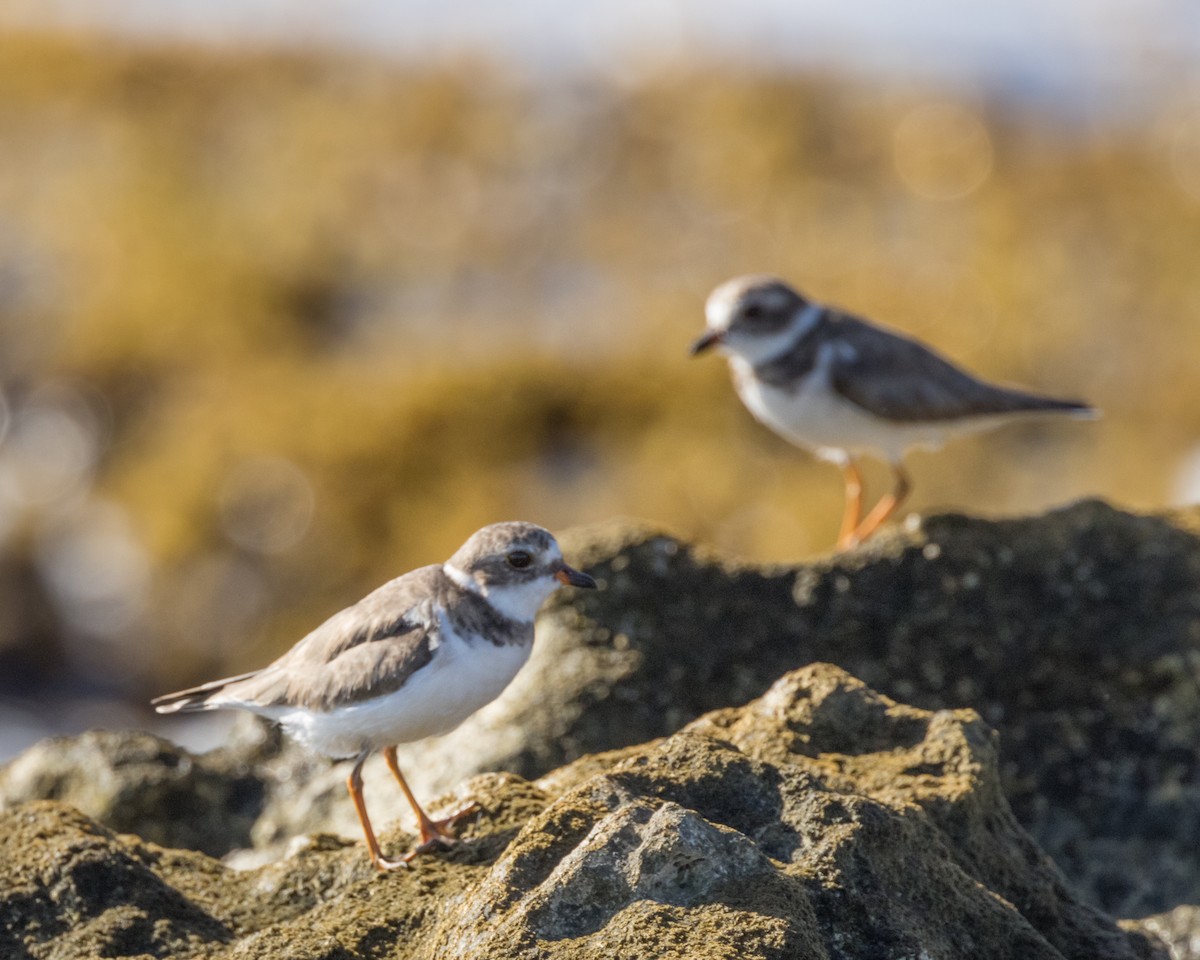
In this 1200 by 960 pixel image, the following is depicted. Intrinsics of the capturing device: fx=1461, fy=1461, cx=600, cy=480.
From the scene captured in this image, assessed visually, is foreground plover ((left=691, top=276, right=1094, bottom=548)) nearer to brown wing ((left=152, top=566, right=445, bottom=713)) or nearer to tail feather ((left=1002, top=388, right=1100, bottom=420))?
tail feather ((left=1002, top=388, right=1100, bottom=420))

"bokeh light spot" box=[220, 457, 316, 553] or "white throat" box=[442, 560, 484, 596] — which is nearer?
"white throat" box=[442, 560, 484, 596]

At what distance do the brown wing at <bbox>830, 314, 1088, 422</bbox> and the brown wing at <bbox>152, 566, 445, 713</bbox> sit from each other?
3.94 m

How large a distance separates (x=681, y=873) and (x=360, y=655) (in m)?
2.23

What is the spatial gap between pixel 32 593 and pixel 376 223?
6.62 metres

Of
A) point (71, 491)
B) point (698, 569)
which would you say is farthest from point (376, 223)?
point (698, 569)

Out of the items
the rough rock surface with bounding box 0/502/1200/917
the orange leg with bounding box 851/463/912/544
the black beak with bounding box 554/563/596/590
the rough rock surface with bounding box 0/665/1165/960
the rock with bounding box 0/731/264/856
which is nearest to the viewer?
the rough rock surface with bounding box 0/665/1165/960

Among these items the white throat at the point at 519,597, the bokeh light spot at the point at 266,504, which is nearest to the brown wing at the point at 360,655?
the white throat at the point at 519,597

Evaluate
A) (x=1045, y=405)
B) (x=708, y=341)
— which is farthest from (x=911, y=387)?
(x=708, y=341)

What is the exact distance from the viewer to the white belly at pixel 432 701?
18.9 feet

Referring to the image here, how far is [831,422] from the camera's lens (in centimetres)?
934

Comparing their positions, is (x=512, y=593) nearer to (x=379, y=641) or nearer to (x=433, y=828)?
(x=379, y=641)

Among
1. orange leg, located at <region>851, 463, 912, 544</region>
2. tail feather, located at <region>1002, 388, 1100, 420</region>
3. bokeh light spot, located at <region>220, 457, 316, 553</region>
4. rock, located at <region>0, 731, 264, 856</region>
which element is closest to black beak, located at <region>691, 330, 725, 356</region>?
orange leg, located at <region>851, 463, 912, 544</region>

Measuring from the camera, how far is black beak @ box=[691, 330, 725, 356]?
31.6 ft

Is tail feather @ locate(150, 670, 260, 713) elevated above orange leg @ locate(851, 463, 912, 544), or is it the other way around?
tail feather @ locate(150, 670, 260, 713)
